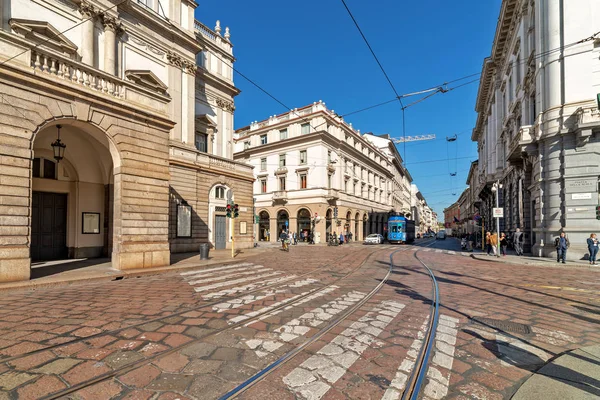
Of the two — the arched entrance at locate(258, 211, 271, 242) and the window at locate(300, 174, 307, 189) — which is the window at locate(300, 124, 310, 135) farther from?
the arched entrance at locate(258, 211, 271, 242)

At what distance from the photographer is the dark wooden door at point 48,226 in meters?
12.1

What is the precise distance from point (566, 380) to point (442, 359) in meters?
1.16

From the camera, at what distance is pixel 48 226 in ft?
41.3

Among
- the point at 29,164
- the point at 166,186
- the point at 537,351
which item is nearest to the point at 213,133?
the point at 166,186

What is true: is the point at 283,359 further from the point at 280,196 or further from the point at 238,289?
the point at 280,196

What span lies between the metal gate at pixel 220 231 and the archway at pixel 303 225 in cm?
1513

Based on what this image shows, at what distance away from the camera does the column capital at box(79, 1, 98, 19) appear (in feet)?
47.0

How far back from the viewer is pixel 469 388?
9.57ft

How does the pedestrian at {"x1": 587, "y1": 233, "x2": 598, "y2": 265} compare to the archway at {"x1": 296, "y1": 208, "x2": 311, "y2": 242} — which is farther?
the archway at {"x1": 296, "y1": 208, "x2": 311, "y2": 242}

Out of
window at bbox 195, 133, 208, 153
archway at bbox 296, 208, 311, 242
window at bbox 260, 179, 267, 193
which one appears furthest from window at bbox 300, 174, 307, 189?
window at bbox 195, 133, 208, 153

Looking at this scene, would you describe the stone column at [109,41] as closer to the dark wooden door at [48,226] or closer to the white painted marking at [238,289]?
the dark wooden door at [48,226]

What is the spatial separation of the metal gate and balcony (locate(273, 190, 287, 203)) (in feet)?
50.0

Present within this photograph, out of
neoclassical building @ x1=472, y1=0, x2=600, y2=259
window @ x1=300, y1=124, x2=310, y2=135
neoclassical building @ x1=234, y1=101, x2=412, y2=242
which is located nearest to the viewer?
neoclassical building @ x1=472, y1=0, x2=600, y2=259

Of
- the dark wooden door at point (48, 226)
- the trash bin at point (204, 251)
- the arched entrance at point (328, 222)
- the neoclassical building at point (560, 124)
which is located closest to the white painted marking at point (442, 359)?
the trash bin at point (204, 251)
